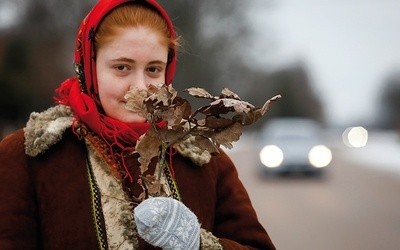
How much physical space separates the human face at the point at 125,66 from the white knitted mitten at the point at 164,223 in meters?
0.36

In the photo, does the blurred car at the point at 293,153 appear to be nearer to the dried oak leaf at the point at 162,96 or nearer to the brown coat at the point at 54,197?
the brown coat at the point at 54,197

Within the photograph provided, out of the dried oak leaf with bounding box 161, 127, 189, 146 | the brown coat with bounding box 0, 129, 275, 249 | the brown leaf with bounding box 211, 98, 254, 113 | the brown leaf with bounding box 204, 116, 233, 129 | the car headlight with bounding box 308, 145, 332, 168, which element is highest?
the car headlight with bounding box 308, 145, 332, 168

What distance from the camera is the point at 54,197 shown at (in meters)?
1.77

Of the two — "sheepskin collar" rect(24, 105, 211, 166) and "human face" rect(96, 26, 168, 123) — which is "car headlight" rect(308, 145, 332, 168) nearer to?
"sheepskin collar" rect(24, 105, 211, 166)

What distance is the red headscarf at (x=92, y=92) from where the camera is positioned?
1863 millimetres

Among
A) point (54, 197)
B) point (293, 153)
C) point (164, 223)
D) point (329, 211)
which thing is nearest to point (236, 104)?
point (164, 223)

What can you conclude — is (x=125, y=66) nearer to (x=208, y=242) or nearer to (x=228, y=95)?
(x=228, y=95)

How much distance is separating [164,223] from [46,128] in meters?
0.49

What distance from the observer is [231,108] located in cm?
166

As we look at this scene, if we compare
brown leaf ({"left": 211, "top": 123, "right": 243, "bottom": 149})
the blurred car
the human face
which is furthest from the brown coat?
the blurred car

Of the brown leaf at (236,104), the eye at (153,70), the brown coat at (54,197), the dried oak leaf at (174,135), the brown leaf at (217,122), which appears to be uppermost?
the eye at (153,70)

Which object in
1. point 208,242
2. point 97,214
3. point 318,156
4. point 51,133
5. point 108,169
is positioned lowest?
point 208,242

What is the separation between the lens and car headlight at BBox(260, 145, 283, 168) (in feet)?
50.0

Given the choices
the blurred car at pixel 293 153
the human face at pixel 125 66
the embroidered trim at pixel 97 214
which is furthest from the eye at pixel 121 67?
the blurred car at pixel 293 153
